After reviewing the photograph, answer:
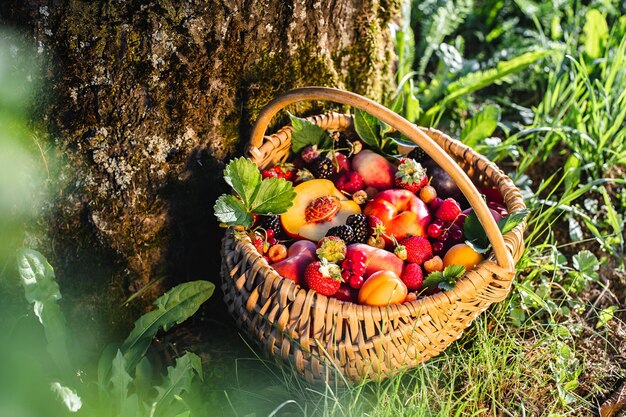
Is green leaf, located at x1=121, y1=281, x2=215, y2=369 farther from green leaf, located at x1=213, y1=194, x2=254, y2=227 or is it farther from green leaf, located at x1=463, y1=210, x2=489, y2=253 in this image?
green leaf, located at x1=463, y1=210, x2=489, y2=253

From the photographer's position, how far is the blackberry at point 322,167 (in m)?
2.22

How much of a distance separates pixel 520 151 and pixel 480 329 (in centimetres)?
113

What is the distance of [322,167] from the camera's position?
223 cm

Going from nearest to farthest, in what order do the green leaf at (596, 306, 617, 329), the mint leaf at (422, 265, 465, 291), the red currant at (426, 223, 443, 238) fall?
the mint leaf at (422, 265, 465, 291) < the red currant at (426, 223, 443, 238) < the green leaf at (596, 306, 617, 329)

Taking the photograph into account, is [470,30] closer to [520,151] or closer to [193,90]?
[520,151]

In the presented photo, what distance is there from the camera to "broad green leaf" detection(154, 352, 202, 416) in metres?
1.90

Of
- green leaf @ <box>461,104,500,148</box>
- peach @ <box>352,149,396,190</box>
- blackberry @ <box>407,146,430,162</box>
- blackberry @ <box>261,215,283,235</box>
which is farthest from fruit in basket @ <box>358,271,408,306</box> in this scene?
green leaf @ <box>461,104,500,148</box>

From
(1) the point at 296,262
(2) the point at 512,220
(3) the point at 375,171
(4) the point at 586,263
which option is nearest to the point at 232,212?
(1) the point at 296,262

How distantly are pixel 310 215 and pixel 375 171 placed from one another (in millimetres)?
321

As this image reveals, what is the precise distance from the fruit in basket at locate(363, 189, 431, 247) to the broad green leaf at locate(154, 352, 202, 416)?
0.77 m

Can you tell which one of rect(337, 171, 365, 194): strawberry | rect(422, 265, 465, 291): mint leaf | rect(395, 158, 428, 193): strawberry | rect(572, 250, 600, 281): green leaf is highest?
rect(395, 158, 428, 193): strawberry

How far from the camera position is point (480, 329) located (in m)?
2.14

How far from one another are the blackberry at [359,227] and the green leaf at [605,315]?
956 millimetres

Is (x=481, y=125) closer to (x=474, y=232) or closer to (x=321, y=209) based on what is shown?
(x=474, y=232)
